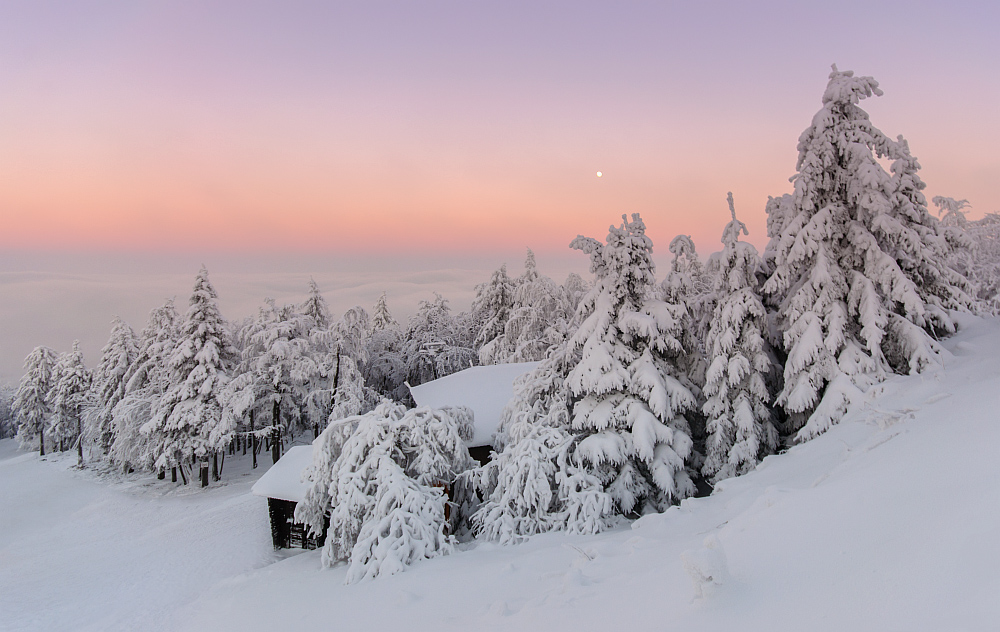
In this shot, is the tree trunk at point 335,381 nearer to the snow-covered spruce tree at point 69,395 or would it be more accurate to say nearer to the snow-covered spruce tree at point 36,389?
the snow-covered spruce tree at point 69,395

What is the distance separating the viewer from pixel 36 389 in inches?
2080

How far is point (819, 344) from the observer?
47.8 ft

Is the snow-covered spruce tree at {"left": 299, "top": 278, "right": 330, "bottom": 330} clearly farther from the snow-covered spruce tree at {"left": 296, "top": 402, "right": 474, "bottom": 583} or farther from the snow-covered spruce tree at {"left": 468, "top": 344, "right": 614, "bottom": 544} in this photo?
the snow-covered spruce tree at {"left": 468, "top": 344, "right": 614, "bottom": 544}

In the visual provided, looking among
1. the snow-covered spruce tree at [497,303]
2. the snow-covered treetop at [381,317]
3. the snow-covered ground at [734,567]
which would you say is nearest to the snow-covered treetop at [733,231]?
the snow-covered ground at [734,567]

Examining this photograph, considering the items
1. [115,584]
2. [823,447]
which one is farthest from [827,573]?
[115,584]

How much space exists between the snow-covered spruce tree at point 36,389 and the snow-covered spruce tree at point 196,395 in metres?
33.9

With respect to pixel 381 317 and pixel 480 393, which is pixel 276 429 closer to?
pixel 480 393

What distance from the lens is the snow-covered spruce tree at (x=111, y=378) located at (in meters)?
40.0

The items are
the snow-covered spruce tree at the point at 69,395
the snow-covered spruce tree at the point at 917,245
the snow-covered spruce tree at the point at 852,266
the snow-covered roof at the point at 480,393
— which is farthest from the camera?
the snow-covered spruce tree at the point at 69,395

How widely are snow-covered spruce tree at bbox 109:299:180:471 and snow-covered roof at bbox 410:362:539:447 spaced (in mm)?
19789

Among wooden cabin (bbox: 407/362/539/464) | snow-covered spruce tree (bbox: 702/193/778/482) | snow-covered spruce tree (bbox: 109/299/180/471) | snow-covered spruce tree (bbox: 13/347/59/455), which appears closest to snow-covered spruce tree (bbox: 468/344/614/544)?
wooden cabin (bbox: 407/362/539/464)

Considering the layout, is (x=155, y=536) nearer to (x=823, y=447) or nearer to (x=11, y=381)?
(x=823, y=447)

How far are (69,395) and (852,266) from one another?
63460 mm

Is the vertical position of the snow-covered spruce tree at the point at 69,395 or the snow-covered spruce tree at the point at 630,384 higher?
the snow-covered spruce tree at the point at 630,384
